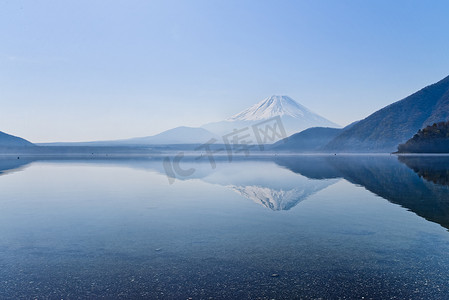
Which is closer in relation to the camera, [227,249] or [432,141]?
[227,249]

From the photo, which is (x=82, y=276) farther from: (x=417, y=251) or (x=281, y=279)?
(x=417, y=251)

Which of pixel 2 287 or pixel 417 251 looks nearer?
pixel 2 287

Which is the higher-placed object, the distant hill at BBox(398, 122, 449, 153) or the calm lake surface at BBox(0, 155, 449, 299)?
the distant hill at BBox(398, 122, 449, 153)

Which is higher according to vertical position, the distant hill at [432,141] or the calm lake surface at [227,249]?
the distant hill at [432,141]

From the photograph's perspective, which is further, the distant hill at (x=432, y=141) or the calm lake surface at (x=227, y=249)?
the distant hill at (x=432, y=141)

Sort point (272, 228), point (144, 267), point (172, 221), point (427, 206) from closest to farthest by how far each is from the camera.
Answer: point (144, 267) → point (272, 228) → point (172, 221) → point (427, 206)

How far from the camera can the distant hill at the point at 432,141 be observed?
12619 cm

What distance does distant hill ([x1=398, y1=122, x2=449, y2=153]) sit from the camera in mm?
126188

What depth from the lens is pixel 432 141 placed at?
424 ft

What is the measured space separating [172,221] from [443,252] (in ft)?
31.9

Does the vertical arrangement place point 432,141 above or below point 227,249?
above

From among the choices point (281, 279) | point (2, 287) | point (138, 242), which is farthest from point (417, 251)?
point (2, 287)

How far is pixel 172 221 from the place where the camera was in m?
14.6

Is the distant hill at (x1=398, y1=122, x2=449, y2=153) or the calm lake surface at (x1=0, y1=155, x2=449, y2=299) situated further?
the distant hill at (x1=398, y1=122, x2=449, y2=153)
